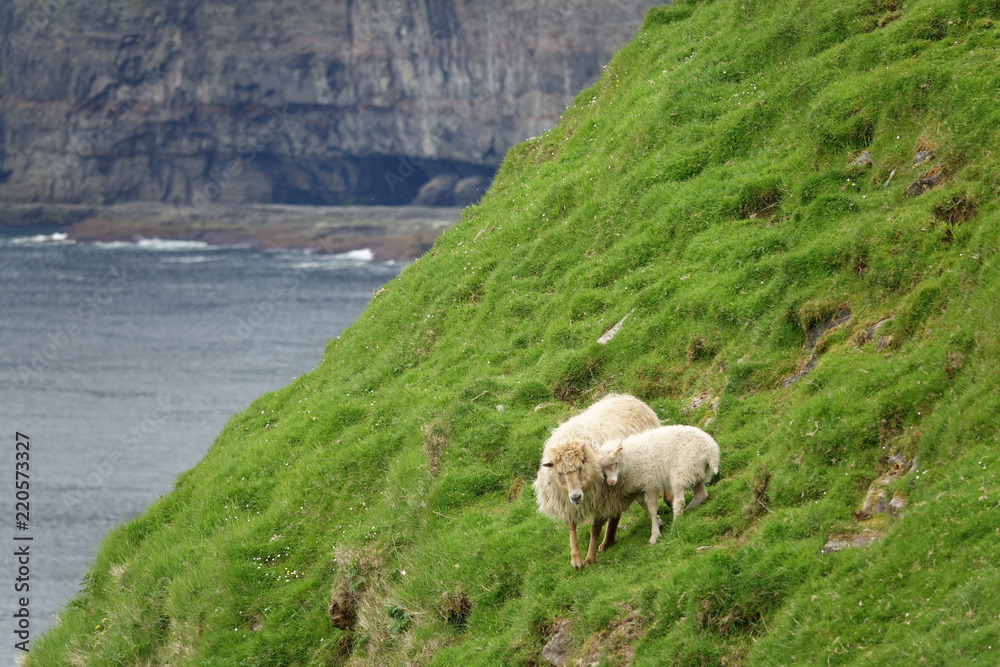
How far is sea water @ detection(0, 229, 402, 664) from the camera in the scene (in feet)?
223

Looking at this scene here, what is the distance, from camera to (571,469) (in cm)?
1200

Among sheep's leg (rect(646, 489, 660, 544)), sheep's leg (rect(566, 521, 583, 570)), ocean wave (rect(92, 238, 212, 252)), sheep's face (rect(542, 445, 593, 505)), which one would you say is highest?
sheep's face (rect(542, 445, 593, 505))

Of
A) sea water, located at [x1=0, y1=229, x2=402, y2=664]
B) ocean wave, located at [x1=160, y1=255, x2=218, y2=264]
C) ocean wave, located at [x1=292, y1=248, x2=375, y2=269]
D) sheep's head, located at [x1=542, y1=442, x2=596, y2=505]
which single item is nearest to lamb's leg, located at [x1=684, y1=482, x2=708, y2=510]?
sheep's head, located at [x1=542, y1=442, x2=596, y2=505]

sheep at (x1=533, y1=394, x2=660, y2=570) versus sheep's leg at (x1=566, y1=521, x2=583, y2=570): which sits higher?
sheep at (x1=533, y1=394, x2=660, y2=570)

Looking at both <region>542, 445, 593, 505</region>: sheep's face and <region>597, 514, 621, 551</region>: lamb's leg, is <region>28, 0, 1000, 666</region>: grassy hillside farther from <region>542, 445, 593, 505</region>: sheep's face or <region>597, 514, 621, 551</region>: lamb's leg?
<region>542, 445, 593, 505</region>: sheep's face

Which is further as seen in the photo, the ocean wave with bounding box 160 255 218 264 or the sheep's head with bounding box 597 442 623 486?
the ocean wave with bounding box 160 255 218 264

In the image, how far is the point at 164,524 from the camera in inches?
889

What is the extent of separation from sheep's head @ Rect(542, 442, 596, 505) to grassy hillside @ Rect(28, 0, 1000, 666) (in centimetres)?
112

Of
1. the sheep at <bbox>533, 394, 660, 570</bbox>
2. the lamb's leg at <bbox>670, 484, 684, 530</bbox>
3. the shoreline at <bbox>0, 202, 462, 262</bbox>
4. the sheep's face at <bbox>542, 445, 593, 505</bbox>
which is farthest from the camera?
the shoreline at <bbox>0, 202, 462, 262</bbox>

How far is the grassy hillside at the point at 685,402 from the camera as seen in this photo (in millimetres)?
10562

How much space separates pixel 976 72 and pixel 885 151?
1.69 metres

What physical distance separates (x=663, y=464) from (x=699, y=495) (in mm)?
669

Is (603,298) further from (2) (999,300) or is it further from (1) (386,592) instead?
(2) (999,300)

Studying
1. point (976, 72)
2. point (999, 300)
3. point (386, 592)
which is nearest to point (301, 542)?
point (386, 592)
